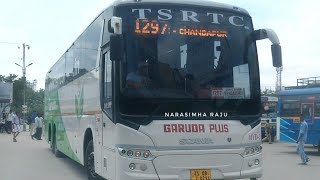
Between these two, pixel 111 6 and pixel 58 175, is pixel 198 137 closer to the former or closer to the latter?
pixel 111 6

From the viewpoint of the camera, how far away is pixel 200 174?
24.6ft

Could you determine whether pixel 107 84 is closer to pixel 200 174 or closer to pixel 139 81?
pixel 139 81

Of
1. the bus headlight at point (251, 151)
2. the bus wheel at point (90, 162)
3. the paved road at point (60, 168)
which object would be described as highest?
the bus headlight at point (251, 151)

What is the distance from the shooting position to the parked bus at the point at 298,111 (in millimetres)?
18166

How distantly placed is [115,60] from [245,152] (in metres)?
2.76

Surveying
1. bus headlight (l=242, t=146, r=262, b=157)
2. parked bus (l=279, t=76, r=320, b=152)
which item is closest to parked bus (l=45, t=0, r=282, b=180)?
bus headlight (l=242, t=146, r=262, b=157)

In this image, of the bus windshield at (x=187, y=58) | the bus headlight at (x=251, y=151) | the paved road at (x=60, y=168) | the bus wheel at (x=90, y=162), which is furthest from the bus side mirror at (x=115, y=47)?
the paved road at (x=60, y=168)

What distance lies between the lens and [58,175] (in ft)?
40.0

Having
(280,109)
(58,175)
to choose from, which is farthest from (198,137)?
(280,109)

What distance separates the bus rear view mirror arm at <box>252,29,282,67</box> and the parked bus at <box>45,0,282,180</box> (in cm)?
2

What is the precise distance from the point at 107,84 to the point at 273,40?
3073 mm

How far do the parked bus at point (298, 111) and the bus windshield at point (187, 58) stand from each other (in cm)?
1103

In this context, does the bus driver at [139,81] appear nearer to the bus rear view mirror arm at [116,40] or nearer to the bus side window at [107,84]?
the bus rear view mirror arm at [116,40]

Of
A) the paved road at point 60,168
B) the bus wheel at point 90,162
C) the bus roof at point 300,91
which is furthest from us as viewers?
the bus roof at point 300,91
